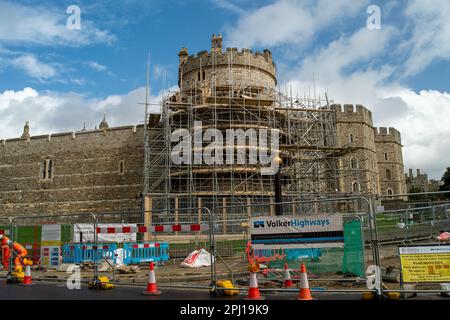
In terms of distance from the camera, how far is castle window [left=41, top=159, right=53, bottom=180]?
33.3m

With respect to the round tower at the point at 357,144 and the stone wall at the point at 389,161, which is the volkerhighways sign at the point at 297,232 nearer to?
the round tower at the point at 357,144

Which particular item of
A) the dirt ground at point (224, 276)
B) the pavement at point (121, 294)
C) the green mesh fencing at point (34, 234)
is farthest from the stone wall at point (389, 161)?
the pavement at point (121, 294)

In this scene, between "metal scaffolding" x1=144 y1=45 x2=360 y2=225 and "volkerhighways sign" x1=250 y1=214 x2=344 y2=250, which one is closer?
"volkerhighways sign" x1=250 y1=214 x2=344 y2=250

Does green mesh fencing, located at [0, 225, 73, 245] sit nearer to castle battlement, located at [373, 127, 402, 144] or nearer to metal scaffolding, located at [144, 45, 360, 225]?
metal scaffolding, located at [144, 45, 360, 225]

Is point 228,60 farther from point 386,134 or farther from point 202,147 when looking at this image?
point 386,134

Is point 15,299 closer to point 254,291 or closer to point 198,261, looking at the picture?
point 254,291

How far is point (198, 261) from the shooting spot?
12453mm

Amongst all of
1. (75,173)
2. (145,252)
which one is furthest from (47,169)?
(145,252)

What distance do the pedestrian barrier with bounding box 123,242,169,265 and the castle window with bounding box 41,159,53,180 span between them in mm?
22645

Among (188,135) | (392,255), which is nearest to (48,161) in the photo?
(188,135)

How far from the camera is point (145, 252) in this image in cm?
1367

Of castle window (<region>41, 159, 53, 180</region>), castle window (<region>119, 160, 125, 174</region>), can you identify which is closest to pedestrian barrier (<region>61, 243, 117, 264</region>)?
castle window (<region>119, 160, 125, 174</region>)

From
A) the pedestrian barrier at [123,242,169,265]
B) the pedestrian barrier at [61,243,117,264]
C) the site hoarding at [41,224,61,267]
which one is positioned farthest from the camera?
the pedestrian barrier at [123,242,169,265]

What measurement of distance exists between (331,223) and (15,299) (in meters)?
5.37
